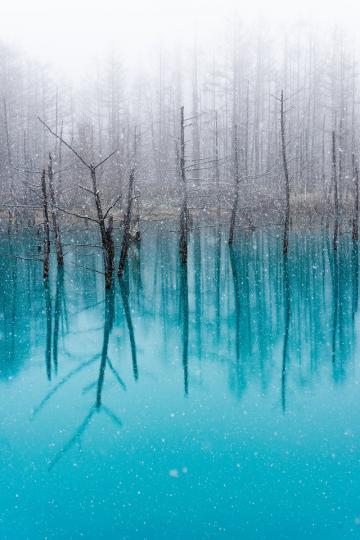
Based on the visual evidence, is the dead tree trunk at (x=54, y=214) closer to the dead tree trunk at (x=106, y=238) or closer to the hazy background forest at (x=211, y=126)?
the dead tree trunk at (x=106, y=238)

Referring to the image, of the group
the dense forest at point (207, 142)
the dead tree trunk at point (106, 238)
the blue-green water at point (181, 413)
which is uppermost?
the dense forest at point (207, 142)

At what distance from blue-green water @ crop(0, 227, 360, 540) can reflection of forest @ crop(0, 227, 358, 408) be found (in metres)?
0.06

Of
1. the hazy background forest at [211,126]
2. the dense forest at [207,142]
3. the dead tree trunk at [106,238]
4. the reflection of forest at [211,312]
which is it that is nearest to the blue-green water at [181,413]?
the reflection of forest at [211,312]

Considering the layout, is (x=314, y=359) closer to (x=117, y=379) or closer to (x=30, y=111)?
(x=117, y=379)

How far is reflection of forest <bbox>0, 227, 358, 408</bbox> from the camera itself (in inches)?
383

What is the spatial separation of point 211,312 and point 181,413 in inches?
235

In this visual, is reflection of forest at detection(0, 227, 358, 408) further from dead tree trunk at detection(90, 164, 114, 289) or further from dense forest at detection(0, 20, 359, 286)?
dense forest at detection(0, 20, 359, 286)

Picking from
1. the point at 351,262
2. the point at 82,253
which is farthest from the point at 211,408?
the point at 82,253

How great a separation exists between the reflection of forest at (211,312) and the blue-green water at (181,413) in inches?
2.4

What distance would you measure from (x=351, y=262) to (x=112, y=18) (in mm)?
62493

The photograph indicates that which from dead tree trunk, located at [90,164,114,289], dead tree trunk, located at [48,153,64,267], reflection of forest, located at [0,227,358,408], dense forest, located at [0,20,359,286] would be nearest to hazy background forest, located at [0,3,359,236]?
dense forest, located at [0,20,359,286]

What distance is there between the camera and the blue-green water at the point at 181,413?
5.29 meters

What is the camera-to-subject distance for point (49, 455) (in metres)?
6.46

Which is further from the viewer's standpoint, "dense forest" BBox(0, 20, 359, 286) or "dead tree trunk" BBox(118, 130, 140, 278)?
"dense forest" BBox(0, 20, 359, 286)
